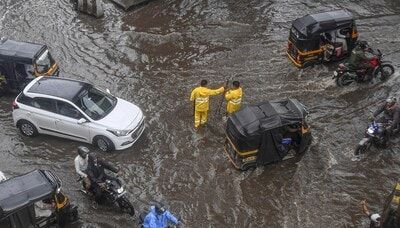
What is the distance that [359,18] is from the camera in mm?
21062

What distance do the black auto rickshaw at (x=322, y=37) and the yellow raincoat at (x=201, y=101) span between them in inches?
179

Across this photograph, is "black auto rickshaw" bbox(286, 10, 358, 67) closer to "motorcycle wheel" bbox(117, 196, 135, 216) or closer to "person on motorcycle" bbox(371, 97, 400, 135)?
"person on motorcycle" bbox(371, 97, 400, 135)

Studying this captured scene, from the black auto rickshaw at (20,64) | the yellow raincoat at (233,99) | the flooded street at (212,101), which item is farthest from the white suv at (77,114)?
the yellow raincoat at (233,99)

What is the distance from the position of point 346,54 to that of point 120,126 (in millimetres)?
9084

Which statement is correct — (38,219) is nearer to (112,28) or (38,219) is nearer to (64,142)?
(64,142)

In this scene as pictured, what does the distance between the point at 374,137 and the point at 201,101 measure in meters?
5.00

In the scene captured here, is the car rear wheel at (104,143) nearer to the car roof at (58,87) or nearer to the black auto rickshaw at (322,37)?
the car roof at (58,87)

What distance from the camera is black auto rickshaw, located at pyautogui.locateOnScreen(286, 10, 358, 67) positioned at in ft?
56.6

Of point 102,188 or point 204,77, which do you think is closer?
point 102,188

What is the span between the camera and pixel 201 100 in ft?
47.6

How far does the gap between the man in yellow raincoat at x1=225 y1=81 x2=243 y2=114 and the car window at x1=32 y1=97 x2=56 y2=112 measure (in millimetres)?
5139

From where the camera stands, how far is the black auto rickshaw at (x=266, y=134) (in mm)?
12773

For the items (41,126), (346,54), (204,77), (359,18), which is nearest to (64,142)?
(41,126)

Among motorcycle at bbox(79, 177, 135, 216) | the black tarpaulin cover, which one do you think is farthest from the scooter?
motorcycle at bbox(79, 177, 135, 216)
